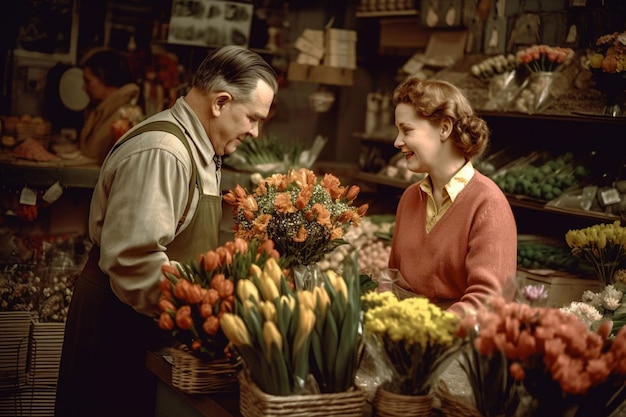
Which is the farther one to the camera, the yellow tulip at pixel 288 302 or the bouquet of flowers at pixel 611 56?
the bouquet of flowers at pixel 611 56

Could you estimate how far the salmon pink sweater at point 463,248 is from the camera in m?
2.65

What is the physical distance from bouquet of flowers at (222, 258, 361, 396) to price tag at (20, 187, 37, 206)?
4.01 meters

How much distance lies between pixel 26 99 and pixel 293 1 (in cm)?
251

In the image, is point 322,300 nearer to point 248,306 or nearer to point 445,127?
point 248,306

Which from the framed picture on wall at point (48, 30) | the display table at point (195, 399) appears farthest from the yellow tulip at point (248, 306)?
the framed picture on wall at point (48, 30)

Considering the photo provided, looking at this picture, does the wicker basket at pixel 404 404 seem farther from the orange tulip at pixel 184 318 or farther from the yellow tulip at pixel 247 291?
the orange tulip at pixel 184 318

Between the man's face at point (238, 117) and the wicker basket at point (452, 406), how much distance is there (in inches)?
45.2

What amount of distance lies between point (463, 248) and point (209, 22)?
4417 mm

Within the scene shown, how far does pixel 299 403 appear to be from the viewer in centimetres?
180

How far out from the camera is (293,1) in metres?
7.24

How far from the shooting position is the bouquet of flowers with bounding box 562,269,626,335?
9.98 ft

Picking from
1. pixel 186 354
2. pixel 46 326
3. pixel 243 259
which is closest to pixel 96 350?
pixel 186 354

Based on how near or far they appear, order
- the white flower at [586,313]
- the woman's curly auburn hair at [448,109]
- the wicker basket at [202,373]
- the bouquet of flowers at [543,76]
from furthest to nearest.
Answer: the bouquet of flowers at [543,76]
the white flower at [586,313]
the woman's curly auburn hair at [448,109]
the wicker basket at [202,373]

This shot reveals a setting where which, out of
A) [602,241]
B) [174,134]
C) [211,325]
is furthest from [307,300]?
[602,241]
